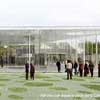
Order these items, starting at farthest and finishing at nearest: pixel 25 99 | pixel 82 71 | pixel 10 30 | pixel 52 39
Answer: pixel 52 39
pixel 10 30
pixel 82 71
pixel 25 99

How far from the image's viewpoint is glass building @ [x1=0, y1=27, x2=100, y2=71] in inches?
1697

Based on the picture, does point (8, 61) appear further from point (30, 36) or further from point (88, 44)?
point (88, 44)

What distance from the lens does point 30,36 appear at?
1704 inches

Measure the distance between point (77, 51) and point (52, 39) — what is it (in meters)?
4.13

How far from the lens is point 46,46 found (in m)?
46.1

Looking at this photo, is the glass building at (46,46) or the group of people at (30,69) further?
the glass building at (46,46)

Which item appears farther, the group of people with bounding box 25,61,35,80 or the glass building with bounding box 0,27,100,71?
the glass building with bounding box 0,27,100,71

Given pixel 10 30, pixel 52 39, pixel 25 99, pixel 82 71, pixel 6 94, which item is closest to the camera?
pixel 25 99

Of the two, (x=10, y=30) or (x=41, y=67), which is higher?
(x=10, y=30)

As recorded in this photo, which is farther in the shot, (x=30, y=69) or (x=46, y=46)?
(x=46, y=46)

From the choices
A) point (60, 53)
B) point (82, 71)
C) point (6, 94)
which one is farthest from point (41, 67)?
point (6, 94)

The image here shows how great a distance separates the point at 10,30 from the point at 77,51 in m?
10.3

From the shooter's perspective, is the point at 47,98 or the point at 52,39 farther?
the point at 52,39

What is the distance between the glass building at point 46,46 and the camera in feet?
141
